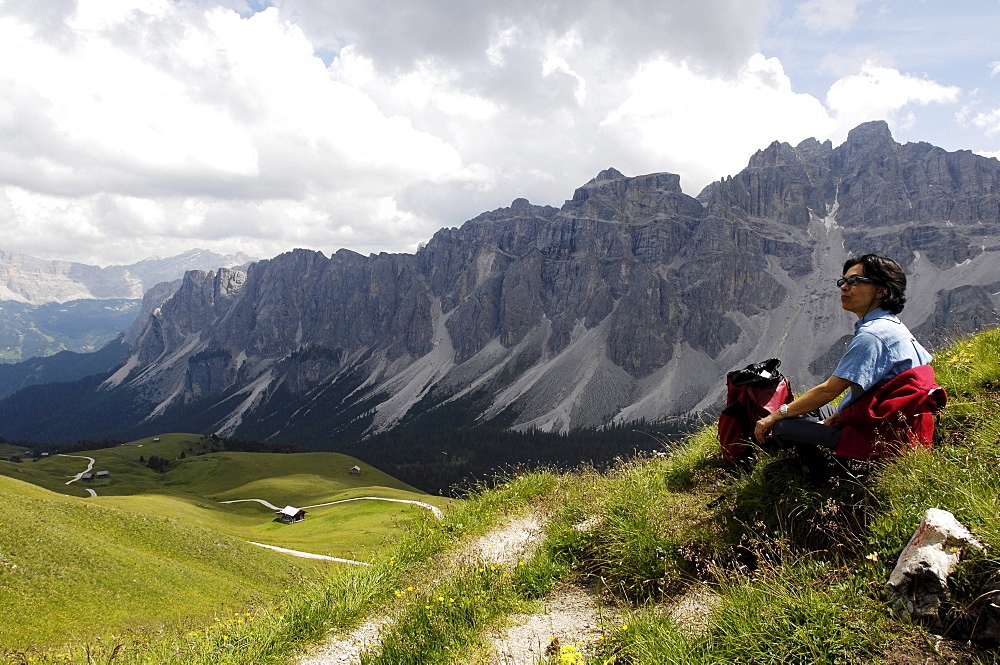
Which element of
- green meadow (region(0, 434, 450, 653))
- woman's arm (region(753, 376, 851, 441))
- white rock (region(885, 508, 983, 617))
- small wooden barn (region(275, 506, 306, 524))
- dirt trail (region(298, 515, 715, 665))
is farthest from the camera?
small wooden barn (region(275, 506, 306, 524))

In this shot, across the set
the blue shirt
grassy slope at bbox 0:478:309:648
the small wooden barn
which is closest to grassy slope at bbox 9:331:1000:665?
the blue shirt

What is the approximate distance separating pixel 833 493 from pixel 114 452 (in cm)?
17473

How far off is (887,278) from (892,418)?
2024 millimetres

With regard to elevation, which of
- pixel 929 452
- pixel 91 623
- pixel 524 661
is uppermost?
pixel 929 452

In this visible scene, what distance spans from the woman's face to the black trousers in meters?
1.75

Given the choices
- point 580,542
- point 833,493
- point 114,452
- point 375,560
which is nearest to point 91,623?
point 375,560

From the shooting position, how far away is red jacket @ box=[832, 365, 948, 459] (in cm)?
591

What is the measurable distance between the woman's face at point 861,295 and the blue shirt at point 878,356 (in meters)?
0.49

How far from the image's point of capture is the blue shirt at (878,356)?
6.21 m

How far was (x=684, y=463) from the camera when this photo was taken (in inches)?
369

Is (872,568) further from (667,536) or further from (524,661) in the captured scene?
(524,661)

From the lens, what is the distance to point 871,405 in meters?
6.07

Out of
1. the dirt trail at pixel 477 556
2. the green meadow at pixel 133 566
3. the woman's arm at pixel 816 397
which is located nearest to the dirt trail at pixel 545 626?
the dirt trail at pixel 477 556

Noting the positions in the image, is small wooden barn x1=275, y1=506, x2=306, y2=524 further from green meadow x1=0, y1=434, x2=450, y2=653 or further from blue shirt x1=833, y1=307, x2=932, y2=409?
blue shirt x1=833, y1=307, x2=932, y2=409
